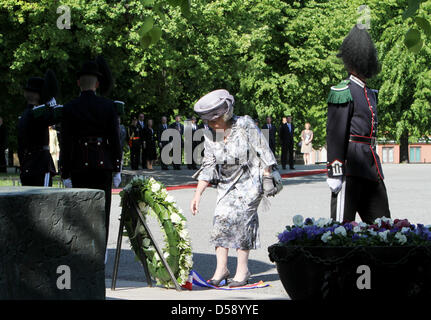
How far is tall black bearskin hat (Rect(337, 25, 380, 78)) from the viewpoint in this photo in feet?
20.7

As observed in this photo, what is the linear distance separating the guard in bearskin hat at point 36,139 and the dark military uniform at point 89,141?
1.03 m

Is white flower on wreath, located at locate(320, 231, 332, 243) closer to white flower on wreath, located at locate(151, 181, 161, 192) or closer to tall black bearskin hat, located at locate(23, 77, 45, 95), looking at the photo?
white flower on wreath, located at locate(151, 181, 161, 192)

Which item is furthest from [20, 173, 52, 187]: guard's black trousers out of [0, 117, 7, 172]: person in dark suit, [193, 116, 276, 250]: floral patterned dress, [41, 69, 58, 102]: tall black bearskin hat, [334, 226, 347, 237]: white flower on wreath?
[0, 117, 7, 172]: person in dark suit

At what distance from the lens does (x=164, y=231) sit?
761 centimetres

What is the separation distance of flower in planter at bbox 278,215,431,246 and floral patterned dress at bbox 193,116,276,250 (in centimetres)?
243

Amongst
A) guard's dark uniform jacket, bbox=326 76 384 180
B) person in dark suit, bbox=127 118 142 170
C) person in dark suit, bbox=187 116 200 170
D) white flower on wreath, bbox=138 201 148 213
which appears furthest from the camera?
person in dark suit, bbox=187 116 200 170

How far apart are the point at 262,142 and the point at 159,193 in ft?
3.44

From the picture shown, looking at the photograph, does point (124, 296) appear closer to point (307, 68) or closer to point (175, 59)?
point (175, 59)

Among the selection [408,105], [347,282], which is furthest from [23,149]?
[408,105]

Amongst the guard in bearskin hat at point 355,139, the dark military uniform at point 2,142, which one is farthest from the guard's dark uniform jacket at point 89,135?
the dark military uniform at point 2,142

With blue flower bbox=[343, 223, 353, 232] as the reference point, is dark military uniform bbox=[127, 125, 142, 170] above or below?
above

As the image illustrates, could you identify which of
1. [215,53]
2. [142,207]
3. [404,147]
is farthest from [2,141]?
[404,147]

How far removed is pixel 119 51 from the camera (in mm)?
27969

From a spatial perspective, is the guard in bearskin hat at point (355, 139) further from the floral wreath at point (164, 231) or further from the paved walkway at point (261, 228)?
the floral wreath at point (164, 231)
